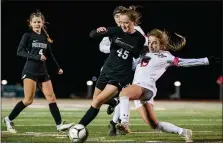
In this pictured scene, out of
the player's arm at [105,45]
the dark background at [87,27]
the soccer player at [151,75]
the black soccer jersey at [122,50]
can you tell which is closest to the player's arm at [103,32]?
the black soccer jersey at [122,50]

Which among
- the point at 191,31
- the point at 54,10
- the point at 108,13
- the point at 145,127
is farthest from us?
the point at 191,31

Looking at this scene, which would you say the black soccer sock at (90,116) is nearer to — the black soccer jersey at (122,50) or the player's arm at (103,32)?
the black soccer jersey at (122,50)

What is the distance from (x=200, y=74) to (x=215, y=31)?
8.64 feet

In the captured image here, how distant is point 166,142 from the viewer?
5.35 m

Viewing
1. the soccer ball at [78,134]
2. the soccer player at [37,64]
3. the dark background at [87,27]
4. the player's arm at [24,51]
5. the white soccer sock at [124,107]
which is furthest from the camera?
the dark background at [87,27]

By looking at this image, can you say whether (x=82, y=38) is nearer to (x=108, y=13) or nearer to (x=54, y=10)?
(x=54, y=10)

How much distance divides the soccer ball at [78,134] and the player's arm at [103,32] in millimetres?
849

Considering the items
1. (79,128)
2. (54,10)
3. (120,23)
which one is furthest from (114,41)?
(54,10)

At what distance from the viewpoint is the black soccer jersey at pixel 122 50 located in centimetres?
512

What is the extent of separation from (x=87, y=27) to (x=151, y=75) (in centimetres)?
607

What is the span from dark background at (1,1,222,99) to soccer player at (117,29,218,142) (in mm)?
2019

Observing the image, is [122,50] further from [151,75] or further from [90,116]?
[90,116]

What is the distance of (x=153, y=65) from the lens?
16.7 feet

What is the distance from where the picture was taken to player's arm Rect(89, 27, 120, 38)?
16.4ft
